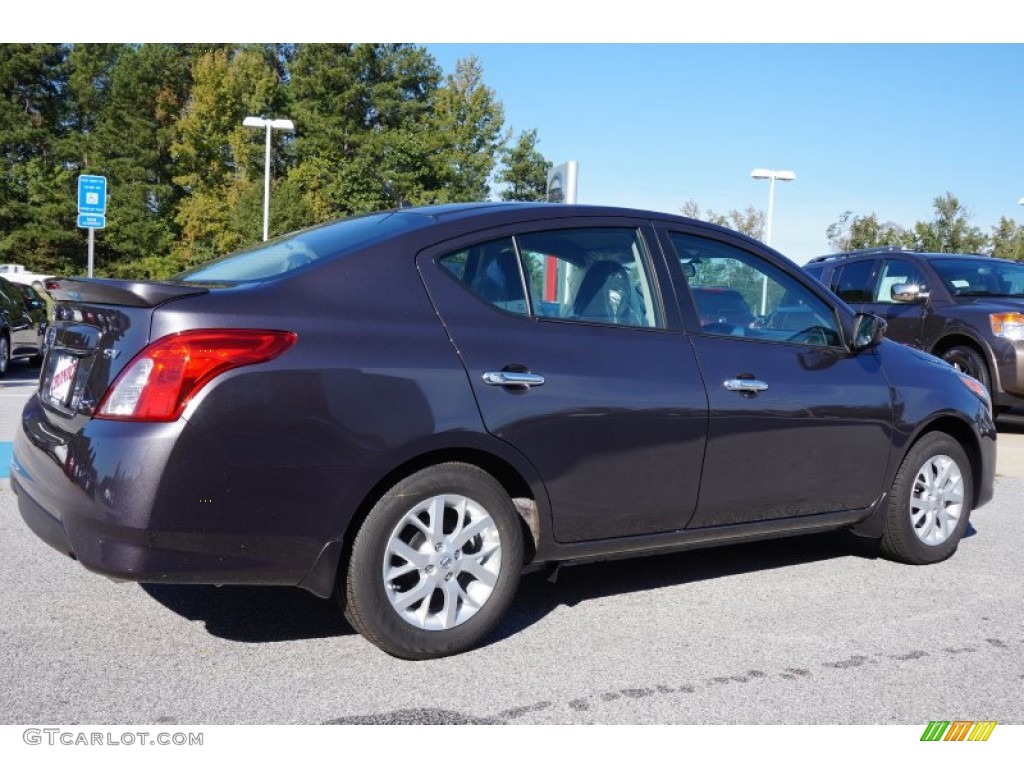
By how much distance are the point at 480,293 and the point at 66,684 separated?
1.94m

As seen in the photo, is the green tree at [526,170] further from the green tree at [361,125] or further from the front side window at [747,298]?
the front side window at [747,298]

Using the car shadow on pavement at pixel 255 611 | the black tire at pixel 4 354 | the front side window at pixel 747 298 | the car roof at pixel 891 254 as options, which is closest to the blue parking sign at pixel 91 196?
the black tire at pixel 4 354

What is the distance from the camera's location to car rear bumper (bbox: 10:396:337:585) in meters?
3.27

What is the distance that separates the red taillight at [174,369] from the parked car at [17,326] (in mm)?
12907

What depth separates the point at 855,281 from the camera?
12359mm

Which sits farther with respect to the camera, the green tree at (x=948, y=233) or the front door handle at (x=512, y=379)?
the green tree at (x=948, y=233)

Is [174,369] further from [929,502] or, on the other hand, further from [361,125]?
[361,125]

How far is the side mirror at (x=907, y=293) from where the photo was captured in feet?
35.6

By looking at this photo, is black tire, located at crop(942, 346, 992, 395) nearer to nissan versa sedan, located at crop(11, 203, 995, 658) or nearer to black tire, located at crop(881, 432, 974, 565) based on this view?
black tire, located at crop(881, 432, 974, 565)

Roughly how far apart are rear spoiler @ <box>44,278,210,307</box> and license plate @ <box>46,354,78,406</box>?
8.7 inches

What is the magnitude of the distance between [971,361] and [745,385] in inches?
290

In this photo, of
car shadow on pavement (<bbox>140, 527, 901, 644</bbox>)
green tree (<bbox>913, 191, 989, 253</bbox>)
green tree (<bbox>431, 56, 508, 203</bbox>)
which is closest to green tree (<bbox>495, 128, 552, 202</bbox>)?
green tree (<bbox>431, 56, 508, 203</bbox>)

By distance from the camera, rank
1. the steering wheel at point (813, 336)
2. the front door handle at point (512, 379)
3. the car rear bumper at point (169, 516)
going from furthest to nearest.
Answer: the steering wheel at point (813, 336) < the front door handle at point (512, 379) < the car rear bumper at point (169, 516)

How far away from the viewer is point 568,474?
4.00m
